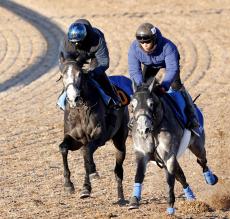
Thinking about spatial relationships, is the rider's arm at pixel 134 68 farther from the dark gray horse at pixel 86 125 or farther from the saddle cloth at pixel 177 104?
the dark gray horse at pixel 86 125

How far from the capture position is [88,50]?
43.7 ft

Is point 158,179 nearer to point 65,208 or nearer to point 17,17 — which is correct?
point 65,208

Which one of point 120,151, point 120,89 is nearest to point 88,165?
point 120,151

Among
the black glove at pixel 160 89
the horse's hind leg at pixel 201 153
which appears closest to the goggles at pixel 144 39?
the black glove at pixel 160 89

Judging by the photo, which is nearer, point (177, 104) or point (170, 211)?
point (170, 211)

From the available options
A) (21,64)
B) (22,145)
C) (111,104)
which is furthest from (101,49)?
(21,64)

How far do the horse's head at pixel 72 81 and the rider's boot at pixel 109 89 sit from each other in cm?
101

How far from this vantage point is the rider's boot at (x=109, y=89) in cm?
1357

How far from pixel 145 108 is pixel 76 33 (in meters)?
2.25

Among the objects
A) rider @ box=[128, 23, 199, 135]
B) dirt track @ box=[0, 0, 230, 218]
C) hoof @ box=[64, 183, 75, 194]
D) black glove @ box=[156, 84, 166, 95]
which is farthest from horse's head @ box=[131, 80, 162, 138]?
hoof @ box=[64, 183, 75, 194]

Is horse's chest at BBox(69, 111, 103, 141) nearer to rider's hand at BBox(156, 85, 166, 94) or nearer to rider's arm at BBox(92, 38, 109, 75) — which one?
rider's arm at BBox(92, 38, 109, 75)

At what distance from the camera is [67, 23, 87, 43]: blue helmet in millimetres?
12930

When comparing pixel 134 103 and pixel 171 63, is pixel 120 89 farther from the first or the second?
pixel 134 103

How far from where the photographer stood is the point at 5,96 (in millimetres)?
22641
